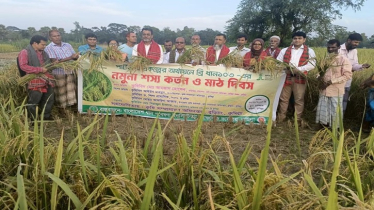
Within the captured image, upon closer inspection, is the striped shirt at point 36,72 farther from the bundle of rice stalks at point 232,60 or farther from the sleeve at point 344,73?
the sleeve at point 344,73

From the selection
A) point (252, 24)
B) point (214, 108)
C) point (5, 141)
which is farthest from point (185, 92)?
point (252, 24)

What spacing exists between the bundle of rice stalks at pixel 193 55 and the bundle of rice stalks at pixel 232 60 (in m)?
0.32

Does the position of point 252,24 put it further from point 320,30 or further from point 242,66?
point 242,66

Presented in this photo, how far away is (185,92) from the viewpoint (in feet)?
13.7

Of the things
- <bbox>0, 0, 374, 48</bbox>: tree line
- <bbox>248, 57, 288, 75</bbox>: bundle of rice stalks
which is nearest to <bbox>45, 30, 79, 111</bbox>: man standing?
<bbox>248, 57, 288, 75</bbox>: bundle of rice stalks

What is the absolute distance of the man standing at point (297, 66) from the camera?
4074 mm

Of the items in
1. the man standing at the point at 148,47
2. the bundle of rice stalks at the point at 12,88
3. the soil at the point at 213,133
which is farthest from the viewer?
the man standing at the point at 148,47

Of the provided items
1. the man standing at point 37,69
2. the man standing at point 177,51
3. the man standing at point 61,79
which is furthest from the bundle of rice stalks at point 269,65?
the man standing at point 37,69

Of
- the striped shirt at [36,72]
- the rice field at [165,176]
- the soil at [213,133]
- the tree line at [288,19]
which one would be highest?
the tree line at [288,19]

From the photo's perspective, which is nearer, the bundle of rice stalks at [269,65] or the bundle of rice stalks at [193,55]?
the bundle of rice stalks at [269,65]

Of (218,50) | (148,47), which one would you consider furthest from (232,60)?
(148,47)

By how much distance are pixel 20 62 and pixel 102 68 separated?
41.3 inches

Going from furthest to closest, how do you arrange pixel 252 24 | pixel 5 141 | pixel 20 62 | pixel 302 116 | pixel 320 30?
1. pixel 252 24
2. pixel 320 30
3. pixel 302 116
4. pixel 20 62
5. pixel 5 141

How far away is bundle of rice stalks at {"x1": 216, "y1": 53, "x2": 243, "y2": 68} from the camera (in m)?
4.08
